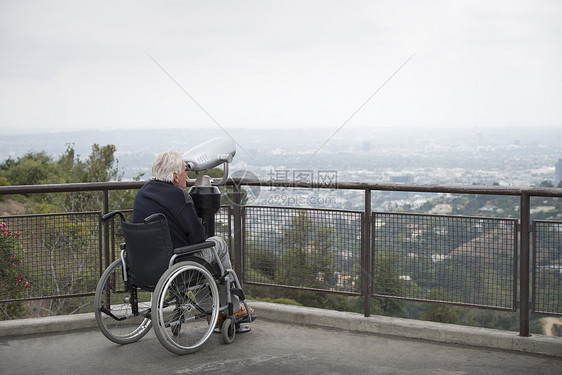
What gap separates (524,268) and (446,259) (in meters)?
0.55

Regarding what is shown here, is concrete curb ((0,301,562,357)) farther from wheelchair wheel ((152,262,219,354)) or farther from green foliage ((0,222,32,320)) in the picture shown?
wheelchair wheel ((152,262,219,354))

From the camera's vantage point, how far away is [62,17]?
251ft

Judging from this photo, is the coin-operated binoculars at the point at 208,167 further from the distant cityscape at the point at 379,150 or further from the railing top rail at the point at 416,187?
the distant cityscape at the point at 379,150

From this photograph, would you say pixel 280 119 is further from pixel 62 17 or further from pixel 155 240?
pixel 155 240

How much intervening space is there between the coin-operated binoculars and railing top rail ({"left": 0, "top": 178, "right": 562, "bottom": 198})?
23.9 inches

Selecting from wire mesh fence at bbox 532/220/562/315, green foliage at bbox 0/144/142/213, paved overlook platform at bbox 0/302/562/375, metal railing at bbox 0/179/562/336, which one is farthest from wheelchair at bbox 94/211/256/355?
green foliage at bbox 0/144/142/213

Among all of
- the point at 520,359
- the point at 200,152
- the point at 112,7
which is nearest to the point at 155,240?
the point at 200,152

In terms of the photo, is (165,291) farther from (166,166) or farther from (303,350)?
(303,350)

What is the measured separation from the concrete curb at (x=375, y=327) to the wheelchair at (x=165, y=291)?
54cm

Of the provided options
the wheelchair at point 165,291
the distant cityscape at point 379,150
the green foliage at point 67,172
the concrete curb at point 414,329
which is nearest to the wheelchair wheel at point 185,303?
the wheelchair at point 165,291

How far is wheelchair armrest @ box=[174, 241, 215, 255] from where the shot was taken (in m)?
3.43

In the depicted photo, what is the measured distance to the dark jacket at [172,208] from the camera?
11.5 ft

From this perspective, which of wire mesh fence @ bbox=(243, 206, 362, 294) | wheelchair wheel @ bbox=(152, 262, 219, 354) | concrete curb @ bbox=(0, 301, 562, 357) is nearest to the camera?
wheelchair wheel @ bbox=(152, 262, 219, 354)

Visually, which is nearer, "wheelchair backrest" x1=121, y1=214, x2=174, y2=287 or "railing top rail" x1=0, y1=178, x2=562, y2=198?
"wheelchair backrest" x1=121, y1=214, x2=174, y2=287
